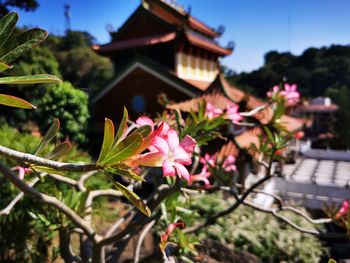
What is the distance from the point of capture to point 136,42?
35.5 feet

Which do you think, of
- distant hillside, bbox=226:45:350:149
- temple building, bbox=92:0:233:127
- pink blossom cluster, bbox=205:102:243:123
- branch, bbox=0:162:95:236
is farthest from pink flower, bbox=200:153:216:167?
distant hillside, bbox=226:45:350:149

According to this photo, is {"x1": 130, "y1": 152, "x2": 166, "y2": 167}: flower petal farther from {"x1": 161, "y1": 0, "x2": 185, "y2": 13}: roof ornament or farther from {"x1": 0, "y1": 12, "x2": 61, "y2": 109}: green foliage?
{"x1": 161, "y1": 0, "x2": 185, "y2": 13}: roof ornament

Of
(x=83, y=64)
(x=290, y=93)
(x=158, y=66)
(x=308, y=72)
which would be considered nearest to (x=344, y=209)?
(x=290, y=93)

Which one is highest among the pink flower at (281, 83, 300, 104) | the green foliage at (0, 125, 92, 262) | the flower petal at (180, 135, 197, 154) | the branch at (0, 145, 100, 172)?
the pink flower at (281, 83, 300, 104)

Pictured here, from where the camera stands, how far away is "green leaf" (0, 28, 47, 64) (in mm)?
770

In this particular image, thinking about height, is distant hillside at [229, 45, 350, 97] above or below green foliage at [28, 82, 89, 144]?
above

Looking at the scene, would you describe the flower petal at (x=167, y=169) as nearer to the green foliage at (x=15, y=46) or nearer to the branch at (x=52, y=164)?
the branch at (x=52, y=164)

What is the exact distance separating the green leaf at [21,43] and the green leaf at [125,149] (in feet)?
1.08

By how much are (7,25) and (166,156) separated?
48 cm

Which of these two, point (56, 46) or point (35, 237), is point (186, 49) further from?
point (56, 46)

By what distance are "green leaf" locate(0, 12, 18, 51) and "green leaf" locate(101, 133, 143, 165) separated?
1.20 feet

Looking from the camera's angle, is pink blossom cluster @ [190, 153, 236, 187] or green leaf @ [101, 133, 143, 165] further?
pink blossom cluster @ [190, 153, 236, 187]

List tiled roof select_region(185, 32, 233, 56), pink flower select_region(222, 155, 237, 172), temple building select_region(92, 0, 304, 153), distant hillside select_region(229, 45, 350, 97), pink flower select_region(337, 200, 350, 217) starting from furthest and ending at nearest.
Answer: distant hillside select_region(229, 45, 350, 97)
tiled roof select_region(185, 32, 233, 56)
temple building select_region(92, 0, 304, 153)
pink flower select_region(222, 155, 237, 172)
pink flower select_region(337, 200, 350, 217)

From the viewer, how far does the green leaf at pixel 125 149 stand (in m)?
0.70
